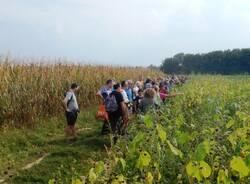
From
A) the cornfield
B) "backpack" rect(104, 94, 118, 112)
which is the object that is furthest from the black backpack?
the cornfield

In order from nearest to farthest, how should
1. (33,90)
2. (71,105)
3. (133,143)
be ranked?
(133,143), (71,105), (33,90)

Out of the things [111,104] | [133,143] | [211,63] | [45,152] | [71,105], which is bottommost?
[211,63]

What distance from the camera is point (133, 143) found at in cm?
455

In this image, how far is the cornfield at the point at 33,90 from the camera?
14.8 meters

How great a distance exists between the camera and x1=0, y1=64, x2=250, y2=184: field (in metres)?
4.08

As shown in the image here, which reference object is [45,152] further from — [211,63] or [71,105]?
[211,63]

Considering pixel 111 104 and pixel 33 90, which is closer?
pixel 111 104

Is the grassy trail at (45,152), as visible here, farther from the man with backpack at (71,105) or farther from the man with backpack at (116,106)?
the man with backpack at (116,106)

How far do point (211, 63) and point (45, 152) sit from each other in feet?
270

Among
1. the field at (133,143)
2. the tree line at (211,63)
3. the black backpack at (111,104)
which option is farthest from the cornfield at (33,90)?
the tree line at (211,63)

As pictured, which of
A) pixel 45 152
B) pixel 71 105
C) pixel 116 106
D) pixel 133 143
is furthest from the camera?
pixel 71 105

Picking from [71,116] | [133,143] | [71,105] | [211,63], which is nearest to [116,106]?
[71,105]

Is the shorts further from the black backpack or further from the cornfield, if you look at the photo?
the cornfield

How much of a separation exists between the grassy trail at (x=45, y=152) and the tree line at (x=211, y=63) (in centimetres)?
6866
